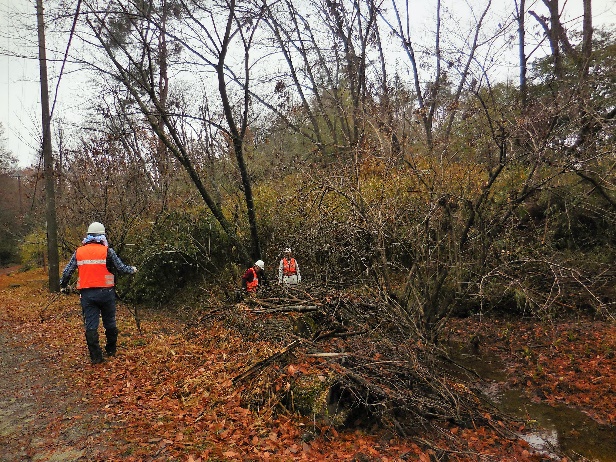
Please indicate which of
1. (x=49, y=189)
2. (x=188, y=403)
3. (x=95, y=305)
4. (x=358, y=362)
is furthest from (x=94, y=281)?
(x=49, y=189)

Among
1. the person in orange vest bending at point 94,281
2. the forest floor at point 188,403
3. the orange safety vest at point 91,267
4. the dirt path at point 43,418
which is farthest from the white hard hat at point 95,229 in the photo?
the dirt path at point 43,418

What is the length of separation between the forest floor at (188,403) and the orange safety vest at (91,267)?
1145mm

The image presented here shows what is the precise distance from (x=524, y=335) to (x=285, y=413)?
272 inches

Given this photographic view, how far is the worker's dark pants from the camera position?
601 centimetres

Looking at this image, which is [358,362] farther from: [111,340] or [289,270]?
[289,270]

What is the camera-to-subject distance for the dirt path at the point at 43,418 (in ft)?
13.0

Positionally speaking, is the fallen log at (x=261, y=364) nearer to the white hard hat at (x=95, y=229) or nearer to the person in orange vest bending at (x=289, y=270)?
the white hard hat at (x=95, y=229)

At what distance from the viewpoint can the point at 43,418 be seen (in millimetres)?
4586

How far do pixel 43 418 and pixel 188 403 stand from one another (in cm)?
145

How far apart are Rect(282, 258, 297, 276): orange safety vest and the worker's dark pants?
3.91 m

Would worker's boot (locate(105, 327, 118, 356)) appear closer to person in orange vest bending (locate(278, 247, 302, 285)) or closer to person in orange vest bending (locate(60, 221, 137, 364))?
person in orange vest bending (locate(60, 221, 137, 364))

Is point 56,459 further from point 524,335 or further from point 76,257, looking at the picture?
point 524,335

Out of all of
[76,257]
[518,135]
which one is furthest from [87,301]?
[518,135]

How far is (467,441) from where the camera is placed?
18.3 ft
